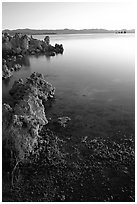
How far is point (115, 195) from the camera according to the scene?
776 inches

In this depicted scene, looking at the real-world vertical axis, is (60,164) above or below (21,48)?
below

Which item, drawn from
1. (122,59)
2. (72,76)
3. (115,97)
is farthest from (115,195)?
(122,59)

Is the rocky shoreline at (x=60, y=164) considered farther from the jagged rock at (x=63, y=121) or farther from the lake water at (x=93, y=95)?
the lake water at (x=93, y=95)

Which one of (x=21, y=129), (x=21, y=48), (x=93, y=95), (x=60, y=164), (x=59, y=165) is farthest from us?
(x=21, y=48)

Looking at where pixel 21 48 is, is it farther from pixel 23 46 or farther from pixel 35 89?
pixel 35 89

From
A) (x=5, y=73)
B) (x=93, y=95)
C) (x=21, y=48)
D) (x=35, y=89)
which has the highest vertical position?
(x=21, y=48)

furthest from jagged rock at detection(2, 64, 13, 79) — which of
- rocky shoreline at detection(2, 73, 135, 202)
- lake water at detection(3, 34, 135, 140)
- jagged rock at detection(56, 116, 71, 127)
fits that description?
rocky shoreline at detection(2, 73, 135, 202)

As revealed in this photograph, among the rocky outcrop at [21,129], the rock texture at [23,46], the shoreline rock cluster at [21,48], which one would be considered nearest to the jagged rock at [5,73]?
the shoreline rock cluster at [21,48]

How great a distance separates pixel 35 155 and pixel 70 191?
→ 18.7 feet

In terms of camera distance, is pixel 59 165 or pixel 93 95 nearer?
pixel 59 165

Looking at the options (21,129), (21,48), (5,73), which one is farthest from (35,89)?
(21,48)

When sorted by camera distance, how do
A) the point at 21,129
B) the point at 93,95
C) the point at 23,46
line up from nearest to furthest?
the point at 21,129, the point at 93,95, the point at 23,46

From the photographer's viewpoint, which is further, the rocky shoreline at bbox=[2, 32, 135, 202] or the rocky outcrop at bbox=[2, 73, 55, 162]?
the rocky outcrop at bbox=[2, 73, 55, 162]

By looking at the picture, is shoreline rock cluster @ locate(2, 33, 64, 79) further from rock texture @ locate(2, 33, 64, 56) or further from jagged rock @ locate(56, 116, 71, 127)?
jagged rock @ locate(56, 116, 71, 127)
